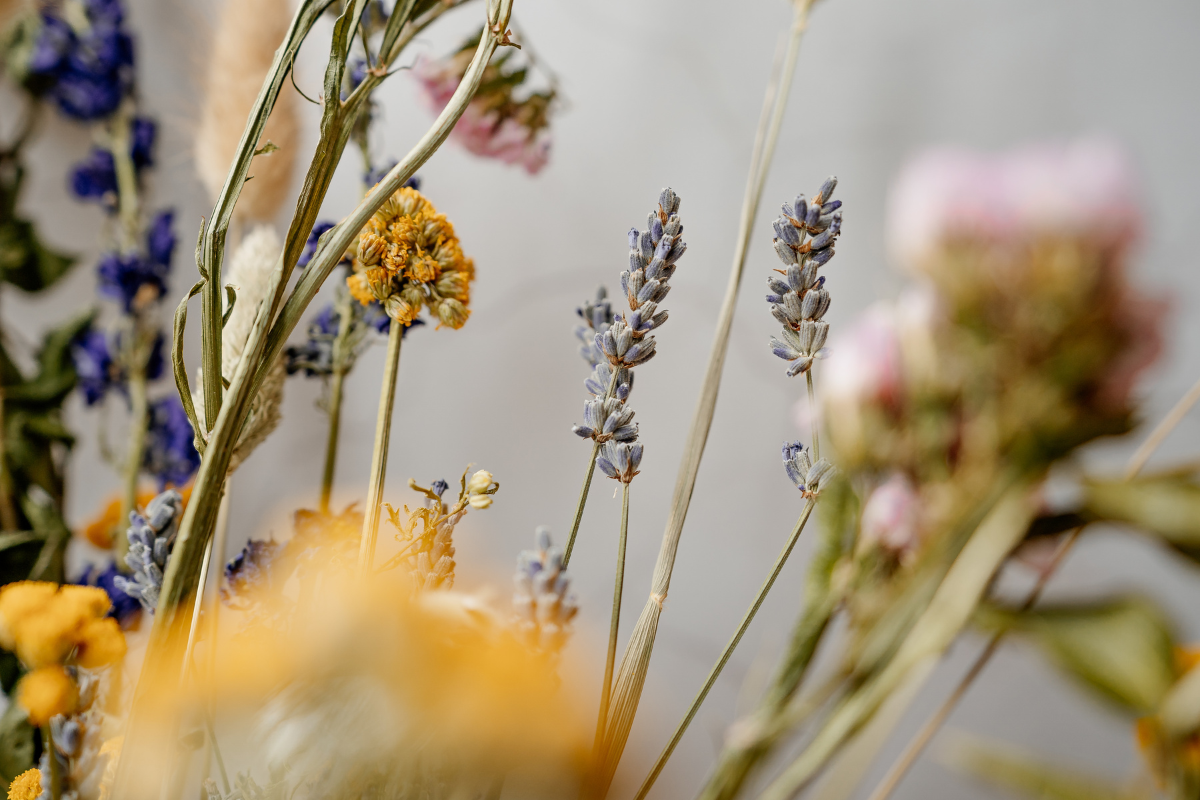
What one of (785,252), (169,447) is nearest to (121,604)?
(169,447)

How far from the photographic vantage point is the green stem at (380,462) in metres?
0.28

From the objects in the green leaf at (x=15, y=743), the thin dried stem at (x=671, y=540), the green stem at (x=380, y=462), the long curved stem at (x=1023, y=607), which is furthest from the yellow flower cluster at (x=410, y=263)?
the green leaf at (x=15, y=743)

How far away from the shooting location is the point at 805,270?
0.26 m

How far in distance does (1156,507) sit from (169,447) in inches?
25.8

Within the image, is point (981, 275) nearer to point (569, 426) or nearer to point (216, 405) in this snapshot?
point (216, 405)

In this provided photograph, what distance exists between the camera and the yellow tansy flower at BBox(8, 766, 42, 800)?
10.8 inches

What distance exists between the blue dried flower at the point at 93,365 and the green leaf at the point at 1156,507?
2.17ft

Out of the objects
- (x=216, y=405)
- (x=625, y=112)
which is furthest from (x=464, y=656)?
(x=625, y=112)

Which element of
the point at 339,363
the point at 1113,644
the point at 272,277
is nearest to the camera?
the point at 1113,644

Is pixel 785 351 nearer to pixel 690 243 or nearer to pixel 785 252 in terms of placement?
pixel 785 252

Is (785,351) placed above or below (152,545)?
above

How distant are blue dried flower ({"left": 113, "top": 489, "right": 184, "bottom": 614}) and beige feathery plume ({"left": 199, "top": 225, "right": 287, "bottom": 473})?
30 millimetres

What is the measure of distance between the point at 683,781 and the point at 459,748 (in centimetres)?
39

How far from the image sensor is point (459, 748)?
203mm
